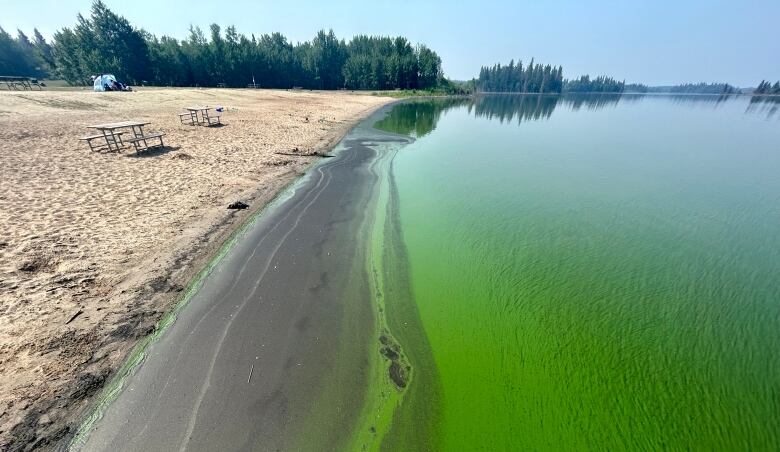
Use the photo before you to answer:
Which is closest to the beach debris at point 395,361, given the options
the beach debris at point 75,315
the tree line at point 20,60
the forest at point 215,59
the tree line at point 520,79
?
the beach debris at point 75,315

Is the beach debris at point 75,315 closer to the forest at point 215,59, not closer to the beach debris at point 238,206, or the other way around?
the beach debris at point 238,206

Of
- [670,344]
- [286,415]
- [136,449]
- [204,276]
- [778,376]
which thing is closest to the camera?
[136,449]

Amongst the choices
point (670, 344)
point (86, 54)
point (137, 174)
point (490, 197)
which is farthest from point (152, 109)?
point (86, 54)

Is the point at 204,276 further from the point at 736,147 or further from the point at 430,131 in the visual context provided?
the point at 736,147

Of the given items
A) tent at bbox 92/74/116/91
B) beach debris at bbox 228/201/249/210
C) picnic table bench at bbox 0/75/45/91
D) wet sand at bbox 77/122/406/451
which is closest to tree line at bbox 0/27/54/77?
picnic table bench at bbox 0/75/45/91

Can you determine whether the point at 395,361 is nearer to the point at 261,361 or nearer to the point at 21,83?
the point at 261,361

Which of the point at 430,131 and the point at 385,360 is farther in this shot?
the point at 430,131

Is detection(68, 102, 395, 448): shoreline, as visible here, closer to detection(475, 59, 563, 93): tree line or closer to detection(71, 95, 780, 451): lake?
detection(71, 95, 780, 451): lake
